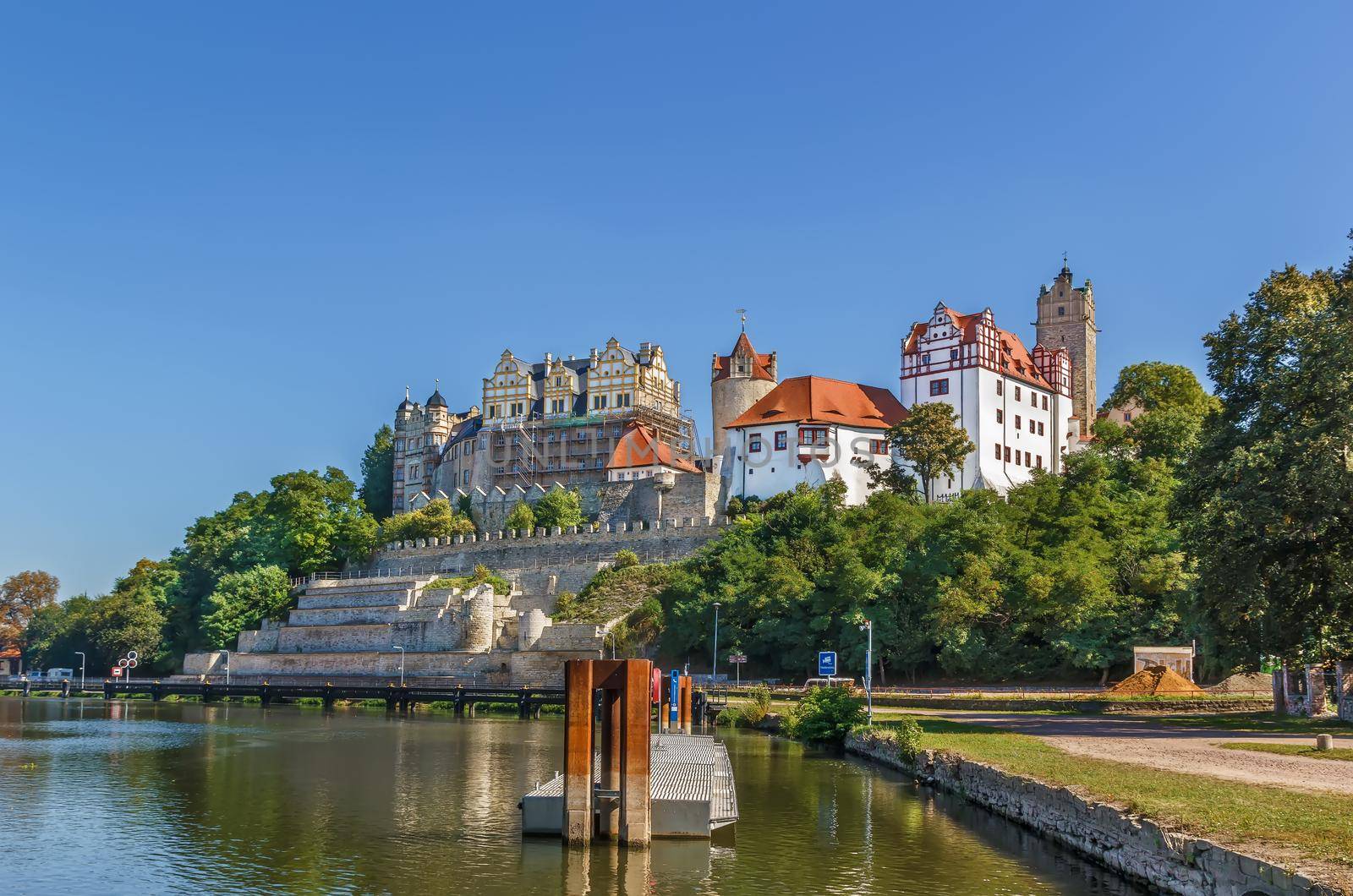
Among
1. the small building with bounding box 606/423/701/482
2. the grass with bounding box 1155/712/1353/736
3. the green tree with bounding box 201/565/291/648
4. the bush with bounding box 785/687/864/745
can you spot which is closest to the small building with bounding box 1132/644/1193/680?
the grass with bounding box 1155/712/1353/736

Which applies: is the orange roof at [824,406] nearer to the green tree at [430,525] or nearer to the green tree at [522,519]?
the green tree at [522,519]

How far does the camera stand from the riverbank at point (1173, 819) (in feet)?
41.5

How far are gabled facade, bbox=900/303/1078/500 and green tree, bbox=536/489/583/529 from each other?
858 inches

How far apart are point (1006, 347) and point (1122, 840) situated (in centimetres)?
6384

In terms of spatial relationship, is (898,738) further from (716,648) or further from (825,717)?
(716,648)

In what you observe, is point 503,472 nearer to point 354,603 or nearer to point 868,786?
point 354,603

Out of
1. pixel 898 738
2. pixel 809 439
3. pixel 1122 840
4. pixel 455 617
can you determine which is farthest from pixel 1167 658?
pixel 455 617

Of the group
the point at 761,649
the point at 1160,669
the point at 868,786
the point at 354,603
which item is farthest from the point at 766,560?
the point at 868,786

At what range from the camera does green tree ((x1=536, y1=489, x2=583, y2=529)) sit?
81.1 m

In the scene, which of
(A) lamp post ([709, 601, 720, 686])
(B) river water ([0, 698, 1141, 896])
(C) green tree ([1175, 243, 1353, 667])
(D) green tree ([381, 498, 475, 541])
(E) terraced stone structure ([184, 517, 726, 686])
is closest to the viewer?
(B) river water ([0, 698, 1141, 896])

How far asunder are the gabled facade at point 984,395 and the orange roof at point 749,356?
10.5 meters

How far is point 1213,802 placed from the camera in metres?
16.3

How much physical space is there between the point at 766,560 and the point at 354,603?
26984 mm

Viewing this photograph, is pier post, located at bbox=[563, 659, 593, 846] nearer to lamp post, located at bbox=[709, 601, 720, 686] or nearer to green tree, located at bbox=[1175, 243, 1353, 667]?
green tree, located at bbox=[1175, 243, 1353, 667]
